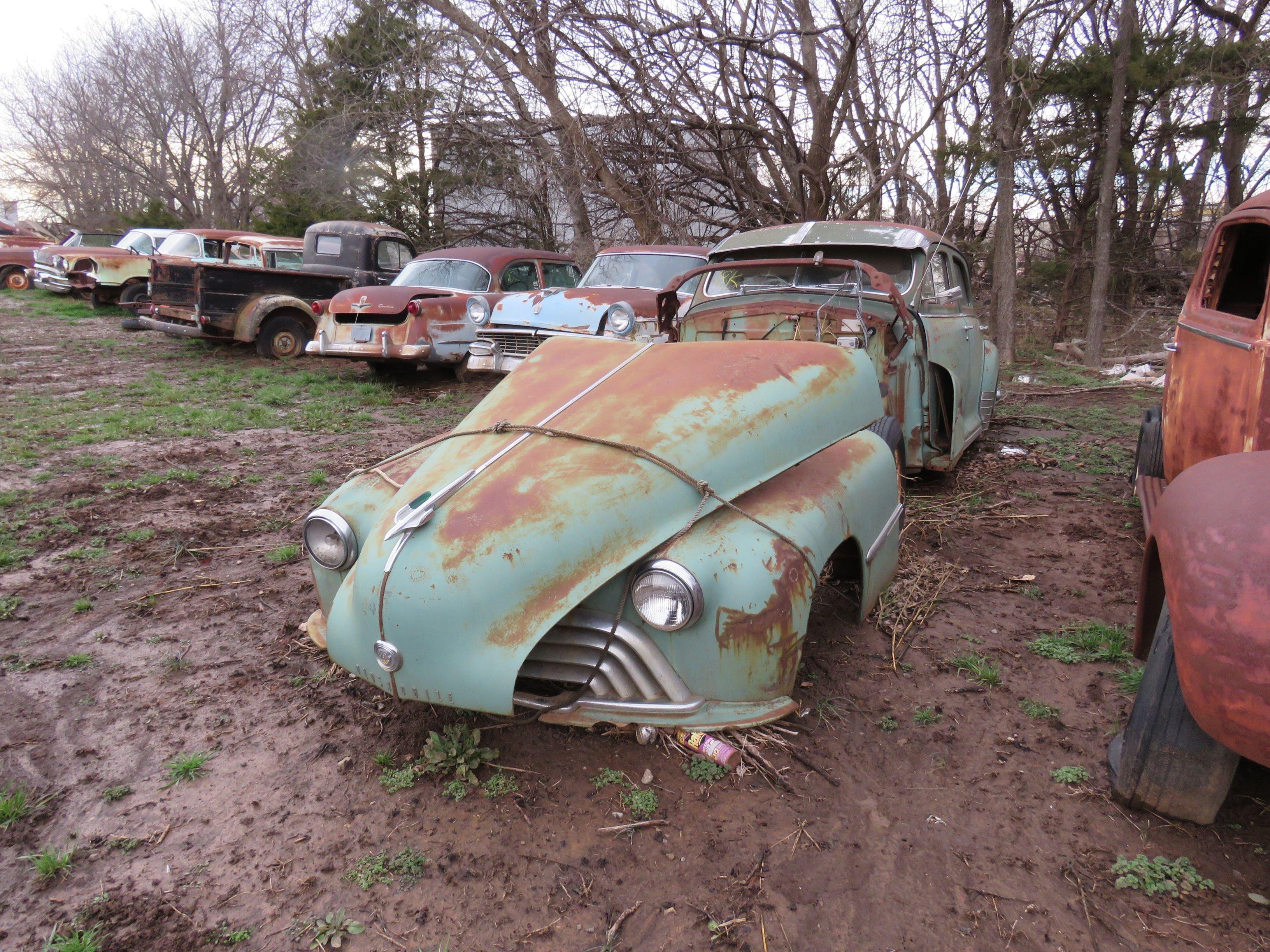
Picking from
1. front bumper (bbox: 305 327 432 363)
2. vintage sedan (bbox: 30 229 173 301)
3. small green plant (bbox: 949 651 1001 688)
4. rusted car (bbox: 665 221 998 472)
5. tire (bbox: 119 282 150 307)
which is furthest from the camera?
vintage sedan (bbox: 30 229 173 301)

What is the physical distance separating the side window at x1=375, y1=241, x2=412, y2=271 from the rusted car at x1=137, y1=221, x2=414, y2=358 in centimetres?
1

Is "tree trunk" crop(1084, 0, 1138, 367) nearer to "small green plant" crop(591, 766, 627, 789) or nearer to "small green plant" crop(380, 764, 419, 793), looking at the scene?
"small green plant" crop(591, 766, 627, 789)

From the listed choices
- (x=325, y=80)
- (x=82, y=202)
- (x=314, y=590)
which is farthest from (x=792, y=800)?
(x=82, y=202)

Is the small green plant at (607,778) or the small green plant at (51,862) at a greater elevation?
the small green plant at (607,778)

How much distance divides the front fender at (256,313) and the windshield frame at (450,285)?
143 cm

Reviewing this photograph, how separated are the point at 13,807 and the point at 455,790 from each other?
1296mm

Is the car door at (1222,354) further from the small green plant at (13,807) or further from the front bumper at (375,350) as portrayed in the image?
the front bumper at (375,350)

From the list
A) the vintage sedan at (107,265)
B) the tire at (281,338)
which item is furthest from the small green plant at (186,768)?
the vintage sedan at (107,265)

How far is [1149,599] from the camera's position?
8.13 feet

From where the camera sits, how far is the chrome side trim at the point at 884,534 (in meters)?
3.00

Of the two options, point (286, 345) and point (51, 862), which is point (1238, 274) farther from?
point (286, 345)

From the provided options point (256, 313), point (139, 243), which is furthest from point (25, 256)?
point (256, 313)

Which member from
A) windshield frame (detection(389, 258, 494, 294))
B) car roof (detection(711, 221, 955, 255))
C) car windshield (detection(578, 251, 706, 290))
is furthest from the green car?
windshield frame (detection(389, 258, 494, 294))

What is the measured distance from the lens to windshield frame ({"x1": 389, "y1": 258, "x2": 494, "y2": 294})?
9555mm
